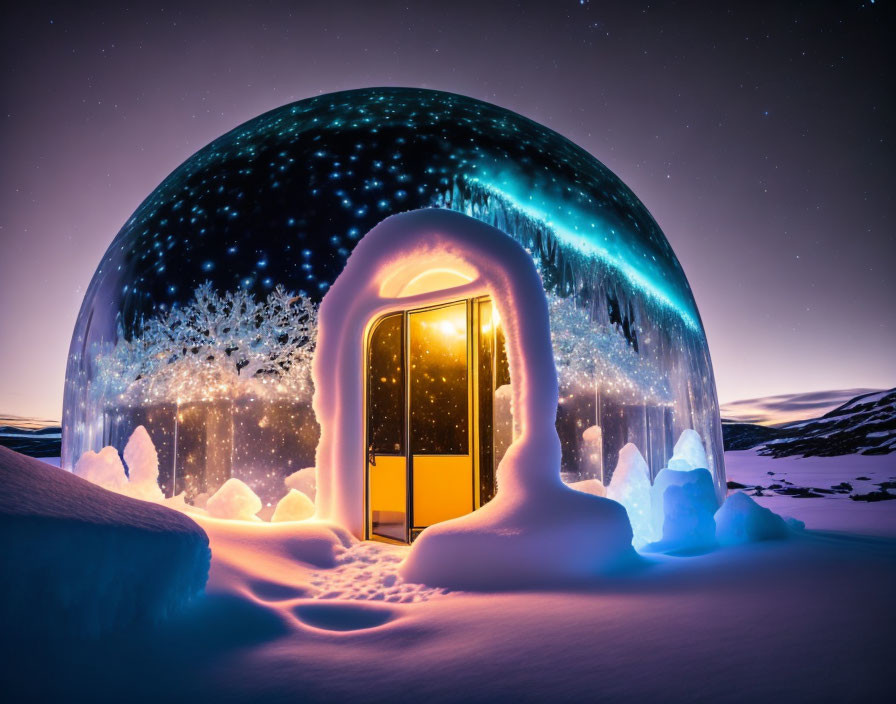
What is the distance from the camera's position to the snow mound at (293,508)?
19.2 feet

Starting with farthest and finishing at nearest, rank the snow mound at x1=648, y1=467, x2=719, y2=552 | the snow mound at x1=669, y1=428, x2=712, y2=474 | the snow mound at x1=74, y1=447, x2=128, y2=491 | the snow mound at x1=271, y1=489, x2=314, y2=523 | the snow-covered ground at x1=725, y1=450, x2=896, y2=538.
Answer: the snow-covered ground at x1=725, y1=450, x2=896, y2=538, the snow mound at x1=74, y1=447, x2=128, y2=491, the snow mound at x1=669, y1=428, x2=712, y2=474, the snow mound at x1=271, y1=489, x2=314, y2=523, the snow mound at x1=648, y1=467, x2=719, y2=552

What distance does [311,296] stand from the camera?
6.19m

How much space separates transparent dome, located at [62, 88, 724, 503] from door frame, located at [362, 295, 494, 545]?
0.64 meters

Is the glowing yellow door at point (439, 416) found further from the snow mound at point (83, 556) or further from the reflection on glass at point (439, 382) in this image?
the snow mound at point (83, 556)

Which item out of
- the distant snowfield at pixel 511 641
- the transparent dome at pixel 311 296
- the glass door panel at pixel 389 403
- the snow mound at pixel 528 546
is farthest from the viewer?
the glass door panel at pixel 389 403

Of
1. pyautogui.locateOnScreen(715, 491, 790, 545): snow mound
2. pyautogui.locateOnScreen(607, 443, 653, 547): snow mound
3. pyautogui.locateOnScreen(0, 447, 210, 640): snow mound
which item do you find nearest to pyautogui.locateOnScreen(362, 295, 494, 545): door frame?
pyautogui.locateOnScreen(607, 443, 653, 547): snow mound

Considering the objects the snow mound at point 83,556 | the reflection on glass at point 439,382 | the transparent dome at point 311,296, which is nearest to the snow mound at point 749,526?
the transparent dome at point 311,296

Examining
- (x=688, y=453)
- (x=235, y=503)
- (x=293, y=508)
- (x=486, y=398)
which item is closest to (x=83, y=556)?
(x=235, y=503)

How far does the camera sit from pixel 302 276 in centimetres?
618

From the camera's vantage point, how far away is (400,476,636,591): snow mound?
416 centimetres

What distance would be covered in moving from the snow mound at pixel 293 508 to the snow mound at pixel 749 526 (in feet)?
12.9

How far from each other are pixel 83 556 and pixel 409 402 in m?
4.17

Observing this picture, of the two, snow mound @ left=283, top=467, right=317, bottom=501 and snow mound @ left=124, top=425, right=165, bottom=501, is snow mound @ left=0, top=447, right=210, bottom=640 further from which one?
snow mound @ left=124, top=425, right=165, bottom=501

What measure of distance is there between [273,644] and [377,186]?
4.72 metres
